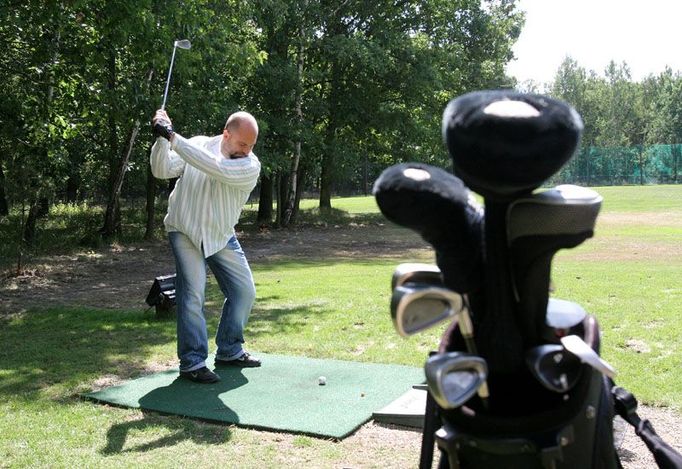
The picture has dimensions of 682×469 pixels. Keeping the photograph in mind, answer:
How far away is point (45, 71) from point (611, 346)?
1016cm

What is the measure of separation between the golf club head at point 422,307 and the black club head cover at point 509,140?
277 mm

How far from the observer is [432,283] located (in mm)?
1961

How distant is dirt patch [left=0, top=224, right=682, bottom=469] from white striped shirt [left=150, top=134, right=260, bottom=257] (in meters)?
1.40

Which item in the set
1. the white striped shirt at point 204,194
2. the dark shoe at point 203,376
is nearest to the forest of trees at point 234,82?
the white striped shirt at point 204,194

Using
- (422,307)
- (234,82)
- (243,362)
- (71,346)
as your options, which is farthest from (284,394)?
(234,82)

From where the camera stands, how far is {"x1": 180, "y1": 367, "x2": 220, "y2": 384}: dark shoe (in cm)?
588

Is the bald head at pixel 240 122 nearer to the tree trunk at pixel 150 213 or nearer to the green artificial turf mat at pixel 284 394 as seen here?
the green artificial turf mat at pixel 284 394

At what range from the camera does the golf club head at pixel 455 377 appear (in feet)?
5.84

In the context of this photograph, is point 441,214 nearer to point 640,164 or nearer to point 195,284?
point 195,284

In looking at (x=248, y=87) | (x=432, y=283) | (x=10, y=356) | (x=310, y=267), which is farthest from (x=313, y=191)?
(x=432, y=283)

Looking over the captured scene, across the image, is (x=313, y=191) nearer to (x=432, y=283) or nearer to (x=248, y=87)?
(x=248, y=87)

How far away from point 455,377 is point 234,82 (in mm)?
20406

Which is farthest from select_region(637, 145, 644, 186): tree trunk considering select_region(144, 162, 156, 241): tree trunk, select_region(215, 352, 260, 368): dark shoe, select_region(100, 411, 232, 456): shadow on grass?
select_region(100, 411, 232, 456): shadow on grass

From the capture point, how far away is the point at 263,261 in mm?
16875
